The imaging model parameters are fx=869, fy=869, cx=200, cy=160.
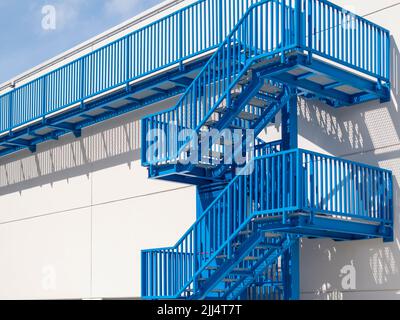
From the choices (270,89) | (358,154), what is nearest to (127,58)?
(270,89)

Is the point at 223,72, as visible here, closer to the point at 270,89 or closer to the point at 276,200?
the point at 270,89

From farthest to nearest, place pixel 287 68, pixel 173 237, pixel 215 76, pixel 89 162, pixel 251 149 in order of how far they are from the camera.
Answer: pixel 89 162
pixel 173 237
pixel 251 149
pixel 215 76
pixel 287 68

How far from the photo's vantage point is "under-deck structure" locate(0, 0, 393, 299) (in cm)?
1817

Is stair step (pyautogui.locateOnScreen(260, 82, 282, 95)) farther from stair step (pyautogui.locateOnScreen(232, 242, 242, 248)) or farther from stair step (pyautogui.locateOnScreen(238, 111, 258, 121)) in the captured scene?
stair step (pyautogui.locateOnScreen(232, 242, 242, 248))

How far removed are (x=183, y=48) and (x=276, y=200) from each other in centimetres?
693

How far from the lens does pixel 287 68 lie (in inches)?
728

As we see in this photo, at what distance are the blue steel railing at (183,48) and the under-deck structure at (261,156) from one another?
0.06 m

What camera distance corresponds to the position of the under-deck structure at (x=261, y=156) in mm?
18172

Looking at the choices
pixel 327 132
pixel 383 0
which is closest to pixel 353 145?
pixel 327 132

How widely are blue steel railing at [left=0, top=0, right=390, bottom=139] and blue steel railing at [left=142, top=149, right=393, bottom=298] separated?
2371 mm

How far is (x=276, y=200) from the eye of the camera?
18062 millimetres

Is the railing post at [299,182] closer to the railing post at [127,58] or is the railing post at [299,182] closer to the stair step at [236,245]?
the stair step at [236,245]
